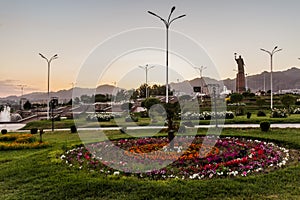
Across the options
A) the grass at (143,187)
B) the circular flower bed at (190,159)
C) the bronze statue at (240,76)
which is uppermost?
the bronze statue at (240,76)

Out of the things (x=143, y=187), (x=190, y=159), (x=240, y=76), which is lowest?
(x=143, y=187)

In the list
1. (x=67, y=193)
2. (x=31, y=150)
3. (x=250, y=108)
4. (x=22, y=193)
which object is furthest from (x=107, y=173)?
(x=250, y=108)

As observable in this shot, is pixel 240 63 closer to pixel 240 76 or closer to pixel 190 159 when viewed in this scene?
pixel 240 76

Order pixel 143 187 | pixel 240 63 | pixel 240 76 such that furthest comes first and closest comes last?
pixel 240 63
pixel 240 76
pixel 143 187

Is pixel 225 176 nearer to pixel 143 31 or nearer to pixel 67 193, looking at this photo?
pixel 67 193

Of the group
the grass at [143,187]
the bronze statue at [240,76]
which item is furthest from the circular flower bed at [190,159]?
the bronze statue at [240,76]

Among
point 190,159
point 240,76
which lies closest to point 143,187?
point 190,159

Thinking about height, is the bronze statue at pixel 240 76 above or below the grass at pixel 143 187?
above

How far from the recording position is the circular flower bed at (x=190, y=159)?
7668 mm

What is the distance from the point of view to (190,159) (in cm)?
880

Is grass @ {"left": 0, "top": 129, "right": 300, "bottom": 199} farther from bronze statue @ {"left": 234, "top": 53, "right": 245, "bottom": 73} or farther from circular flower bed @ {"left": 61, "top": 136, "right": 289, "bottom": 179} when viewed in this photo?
bronze statue @ {"left": 234, "top": 53, "right": 245, "bottom": 73}

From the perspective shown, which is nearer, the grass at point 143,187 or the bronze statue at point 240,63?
the grass at point 143,187

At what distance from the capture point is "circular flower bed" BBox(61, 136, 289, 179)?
25.2 ft

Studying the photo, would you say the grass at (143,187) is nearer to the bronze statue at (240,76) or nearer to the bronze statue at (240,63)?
the bronze statue at (240,76)
